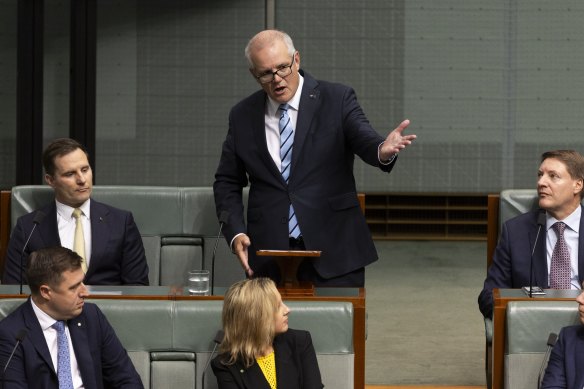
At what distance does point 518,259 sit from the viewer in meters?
4.57

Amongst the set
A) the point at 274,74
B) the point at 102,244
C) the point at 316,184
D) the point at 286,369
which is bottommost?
the point at 286,369

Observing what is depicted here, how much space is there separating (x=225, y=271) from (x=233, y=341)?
168 centimetres

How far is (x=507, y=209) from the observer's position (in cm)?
500

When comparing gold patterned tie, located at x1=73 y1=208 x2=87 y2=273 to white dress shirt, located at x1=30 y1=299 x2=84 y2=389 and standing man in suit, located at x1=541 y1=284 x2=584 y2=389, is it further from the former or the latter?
standing man in suit, located at x1=541 y1=284 x2=584 y2=389

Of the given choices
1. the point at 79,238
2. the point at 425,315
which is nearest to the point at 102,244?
the point at 79,238

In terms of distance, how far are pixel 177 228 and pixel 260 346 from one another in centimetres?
172

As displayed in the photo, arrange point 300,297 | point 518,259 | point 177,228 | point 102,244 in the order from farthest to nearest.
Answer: point 177,228, point 102,244, point 518,259, point 300,297

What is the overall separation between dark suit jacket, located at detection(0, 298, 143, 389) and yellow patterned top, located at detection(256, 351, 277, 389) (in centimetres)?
40

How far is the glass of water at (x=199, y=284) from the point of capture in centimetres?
399

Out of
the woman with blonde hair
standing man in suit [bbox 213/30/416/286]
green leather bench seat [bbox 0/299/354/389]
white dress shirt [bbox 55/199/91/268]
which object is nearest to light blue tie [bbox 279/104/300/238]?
standing man in suit [bbox 213/30/416/286]

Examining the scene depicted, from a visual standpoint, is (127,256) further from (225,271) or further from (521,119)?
(521,119)

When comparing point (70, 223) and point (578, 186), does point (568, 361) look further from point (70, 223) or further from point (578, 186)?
point (70, 223)

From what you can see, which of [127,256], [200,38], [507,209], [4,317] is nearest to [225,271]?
[127,256]

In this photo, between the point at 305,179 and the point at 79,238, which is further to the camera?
the point at 79,238
